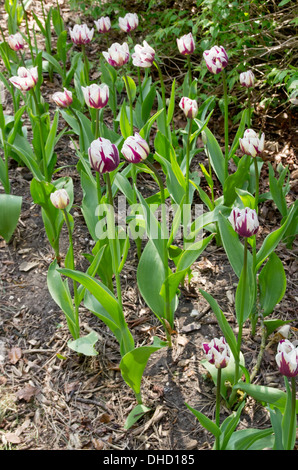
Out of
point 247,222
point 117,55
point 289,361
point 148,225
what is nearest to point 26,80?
point 117,55

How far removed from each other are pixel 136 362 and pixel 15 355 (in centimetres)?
59

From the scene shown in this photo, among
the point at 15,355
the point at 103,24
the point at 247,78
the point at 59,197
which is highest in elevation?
the point at 103,24

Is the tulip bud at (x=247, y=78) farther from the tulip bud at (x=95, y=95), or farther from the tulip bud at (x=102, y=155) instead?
the tulip bud at (x=102, y=155)

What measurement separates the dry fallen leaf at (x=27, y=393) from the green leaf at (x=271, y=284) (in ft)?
3.05

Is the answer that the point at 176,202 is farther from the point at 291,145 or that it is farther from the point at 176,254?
the point at 291,145

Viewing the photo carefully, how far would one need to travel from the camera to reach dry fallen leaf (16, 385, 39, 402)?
77.9 inches

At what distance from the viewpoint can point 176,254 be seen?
2279 millimetres

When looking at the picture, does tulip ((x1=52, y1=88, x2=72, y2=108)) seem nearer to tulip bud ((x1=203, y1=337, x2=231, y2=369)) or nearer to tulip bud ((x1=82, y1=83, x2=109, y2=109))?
tulip bud ((x1=82, y1=83, x2=109, y2=109))

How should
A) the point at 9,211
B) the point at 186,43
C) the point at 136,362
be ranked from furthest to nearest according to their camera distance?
the point at 9,211 → the point at 186,43 → the point at 136,362

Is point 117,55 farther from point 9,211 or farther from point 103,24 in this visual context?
point 9,211

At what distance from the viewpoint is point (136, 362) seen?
1807 mm

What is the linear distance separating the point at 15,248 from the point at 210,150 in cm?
106

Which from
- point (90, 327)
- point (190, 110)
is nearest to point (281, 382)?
point (90, 327)

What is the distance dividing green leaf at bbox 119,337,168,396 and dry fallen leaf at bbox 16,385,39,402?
38 cm
